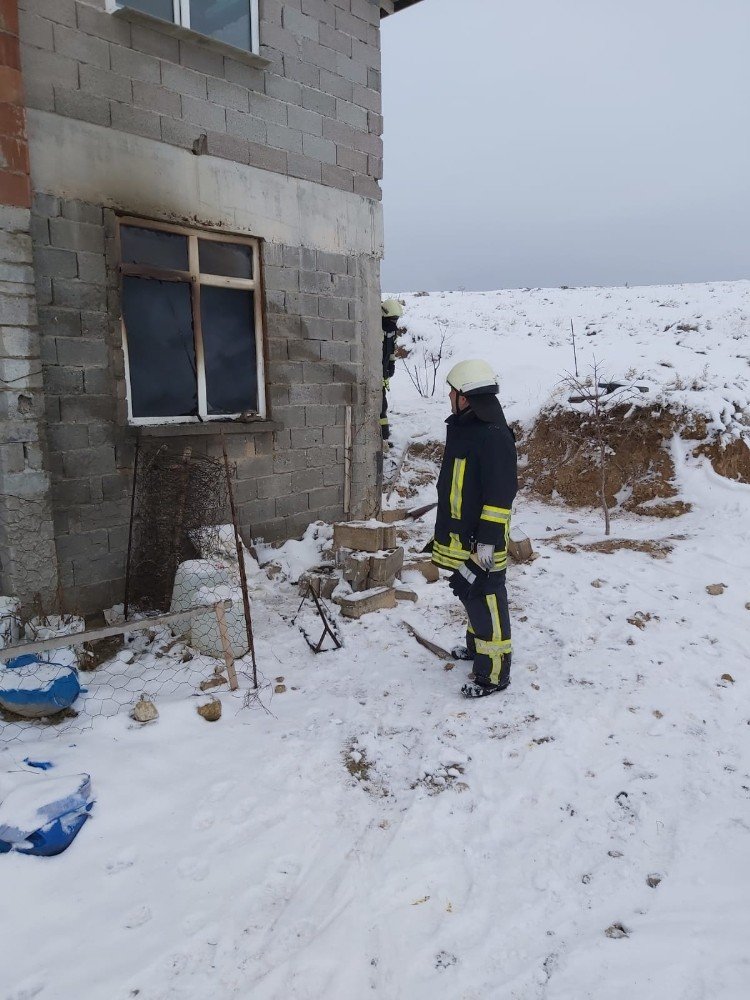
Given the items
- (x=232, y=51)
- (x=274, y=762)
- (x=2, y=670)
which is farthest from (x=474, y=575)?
(x=232, y=51)

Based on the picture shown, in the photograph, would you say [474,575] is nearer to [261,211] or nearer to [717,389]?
[261,211]

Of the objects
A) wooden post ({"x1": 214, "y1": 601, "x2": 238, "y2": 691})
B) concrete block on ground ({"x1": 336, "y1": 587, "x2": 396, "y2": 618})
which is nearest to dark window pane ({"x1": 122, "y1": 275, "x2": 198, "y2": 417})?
concrete block on ground ({"x1": 336, "y1": 587, "x2": 396, "y2": 618})

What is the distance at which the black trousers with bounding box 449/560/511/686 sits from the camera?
12.6 ft

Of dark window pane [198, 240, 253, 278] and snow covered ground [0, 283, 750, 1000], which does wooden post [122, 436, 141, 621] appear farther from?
dark window pane [198, 240, 253, 278]

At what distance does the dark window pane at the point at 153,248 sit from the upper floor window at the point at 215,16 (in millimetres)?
1555

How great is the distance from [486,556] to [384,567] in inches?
66.6

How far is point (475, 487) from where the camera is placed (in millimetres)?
3820

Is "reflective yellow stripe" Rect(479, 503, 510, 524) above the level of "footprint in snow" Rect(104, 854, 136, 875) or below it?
above

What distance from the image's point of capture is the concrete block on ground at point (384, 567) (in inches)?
208

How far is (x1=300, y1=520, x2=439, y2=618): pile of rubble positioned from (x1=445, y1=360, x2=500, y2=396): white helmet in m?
1.99

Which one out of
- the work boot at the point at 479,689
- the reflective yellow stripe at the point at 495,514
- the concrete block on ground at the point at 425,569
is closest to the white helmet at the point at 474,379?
the reflective yellow stripe at the point at 495,514

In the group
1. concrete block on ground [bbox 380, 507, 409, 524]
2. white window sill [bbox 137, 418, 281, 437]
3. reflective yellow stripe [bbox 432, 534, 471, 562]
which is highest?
white window sill [bbox 137, 418, 281, 437]

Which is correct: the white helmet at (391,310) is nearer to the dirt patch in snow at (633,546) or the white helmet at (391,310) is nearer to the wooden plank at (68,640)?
the dirt patch in snow at (633,546)

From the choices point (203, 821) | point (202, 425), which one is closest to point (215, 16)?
point (202, 425)
